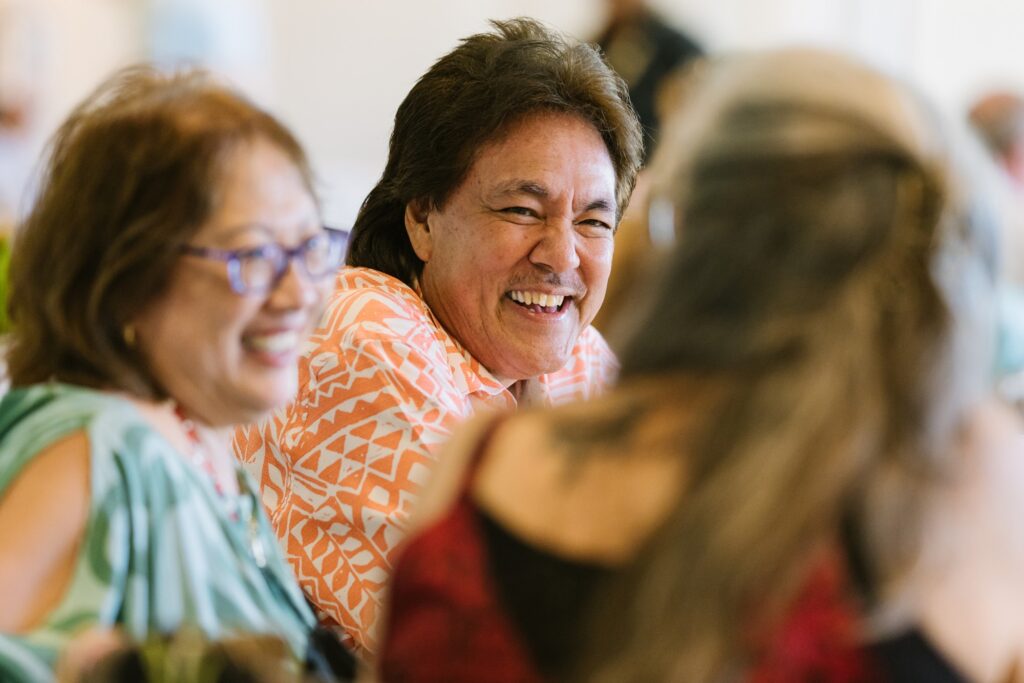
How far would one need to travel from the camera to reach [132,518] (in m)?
1.47

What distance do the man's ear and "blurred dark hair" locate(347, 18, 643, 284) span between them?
0.02 meters

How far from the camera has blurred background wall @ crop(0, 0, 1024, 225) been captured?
7.35 meters

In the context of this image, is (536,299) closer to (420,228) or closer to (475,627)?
(420,228)

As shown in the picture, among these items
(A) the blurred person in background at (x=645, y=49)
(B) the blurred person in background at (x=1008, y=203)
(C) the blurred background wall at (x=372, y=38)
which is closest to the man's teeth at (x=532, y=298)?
(B) the blurred person in background at (x=1008, y=203)

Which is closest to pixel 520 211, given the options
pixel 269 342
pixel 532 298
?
pixel 532 298

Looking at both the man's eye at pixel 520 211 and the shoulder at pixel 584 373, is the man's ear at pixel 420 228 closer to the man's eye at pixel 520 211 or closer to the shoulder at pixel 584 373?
the man's eye at pixel 520 211

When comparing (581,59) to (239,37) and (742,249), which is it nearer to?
(742,249)

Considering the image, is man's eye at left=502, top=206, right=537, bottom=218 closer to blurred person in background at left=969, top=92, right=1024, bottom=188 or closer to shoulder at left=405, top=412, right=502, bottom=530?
shoulder at left=405, top=412, right=502, bottom=530

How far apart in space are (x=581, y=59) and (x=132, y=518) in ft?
4.17

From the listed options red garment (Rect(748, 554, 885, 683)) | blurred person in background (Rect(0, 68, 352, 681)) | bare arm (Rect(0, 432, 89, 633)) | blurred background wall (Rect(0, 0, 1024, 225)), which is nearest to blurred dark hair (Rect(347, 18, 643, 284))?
blurred person in background (Rect(0, 68, 352, 681))

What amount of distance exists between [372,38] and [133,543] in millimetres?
6583

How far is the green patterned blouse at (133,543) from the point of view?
1433mm

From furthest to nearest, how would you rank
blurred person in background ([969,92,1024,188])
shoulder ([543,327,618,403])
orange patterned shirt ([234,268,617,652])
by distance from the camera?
blurred person in background ([969,92,1024,188]) → shoulder ([543,327,618,403]) → orange patterned shirt ([234,268,617,652])

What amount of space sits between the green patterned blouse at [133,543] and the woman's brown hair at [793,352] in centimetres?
49
